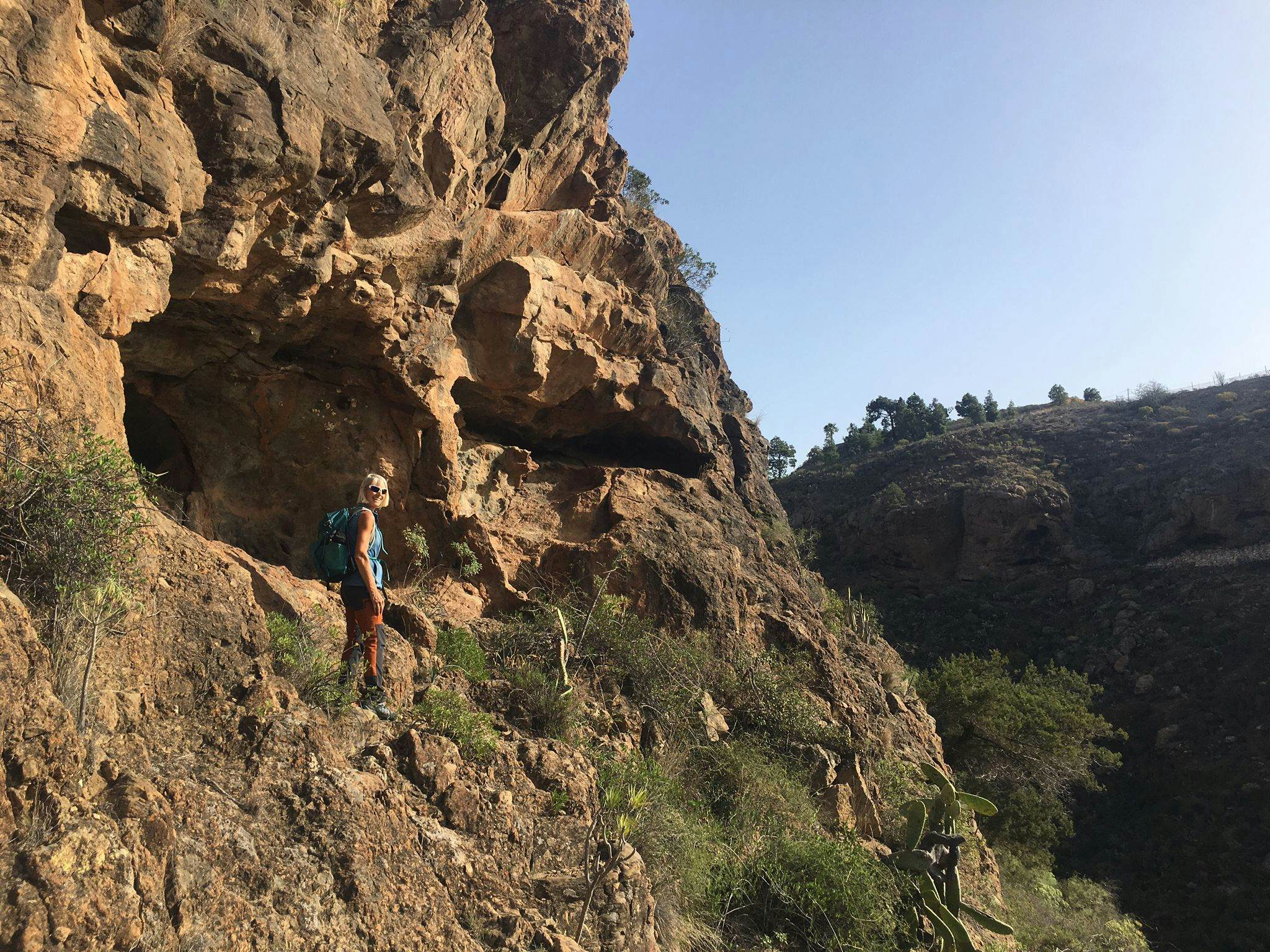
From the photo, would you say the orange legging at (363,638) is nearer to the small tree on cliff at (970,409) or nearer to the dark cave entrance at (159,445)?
the dark cave entrance at (159,445)

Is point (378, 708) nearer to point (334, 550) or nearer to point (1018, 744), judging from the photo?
point (334, 550)

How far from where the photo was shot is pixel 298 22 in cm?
700

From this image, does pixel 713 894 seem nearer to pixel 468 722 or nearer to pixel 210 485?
pixel 468 722

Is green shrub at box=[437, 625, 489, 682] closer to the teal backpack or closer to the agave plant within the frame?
the teal backpack

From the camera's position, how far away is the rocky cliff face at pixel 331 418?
10.5 ft

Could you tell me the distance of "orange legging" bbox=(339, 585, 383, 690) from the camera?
504 cm

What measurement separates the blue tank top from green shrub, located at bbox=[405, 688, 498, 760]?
0.83 meters

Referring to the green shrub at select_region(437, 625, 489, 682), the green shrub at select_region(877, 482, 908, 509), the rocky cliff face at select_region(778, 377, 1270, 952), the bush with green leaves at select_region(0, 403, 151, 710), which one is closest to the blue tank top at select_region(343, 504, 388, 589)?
the bush with green leaves at select_region(0, 403, 151, 710)

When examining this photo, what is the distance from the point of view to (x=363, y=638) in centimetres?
514

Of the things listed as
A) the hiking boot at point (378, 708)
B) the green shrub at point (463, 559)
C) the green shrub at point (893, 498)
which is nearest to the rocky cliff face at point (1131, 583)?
the green shrub at point (893, 498)

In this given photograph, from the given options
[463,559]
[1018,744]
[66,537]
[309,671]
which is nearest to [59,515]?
[66,537]

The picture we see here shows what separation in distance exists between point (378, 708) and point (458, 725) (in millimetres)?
503

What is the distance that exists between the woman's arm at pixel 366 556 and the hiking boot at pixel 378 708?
0.53 meters

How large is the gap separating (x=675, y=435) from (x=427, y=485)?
488 centimetres
